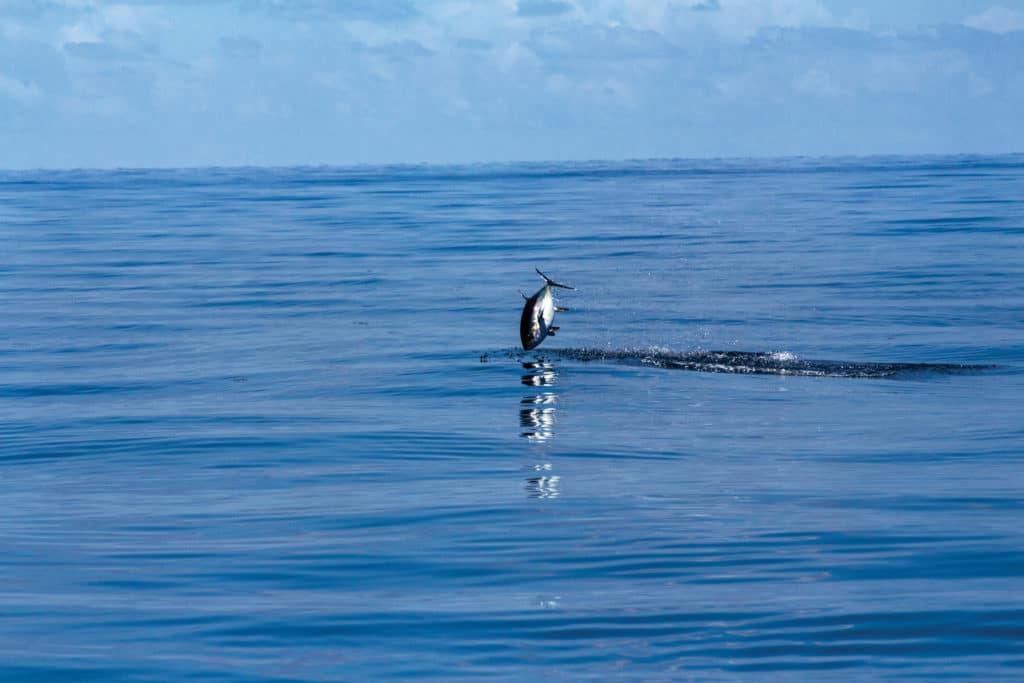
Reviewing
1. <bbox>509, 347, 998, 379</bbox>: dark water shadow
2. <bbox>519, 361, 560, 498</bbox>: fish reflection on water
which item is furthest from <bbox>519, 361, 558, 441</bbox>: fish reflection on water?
<bbox>509, 347, 998, 379</bbox>: dark water shadow

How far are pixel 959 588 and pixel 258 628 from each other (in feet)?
15.2

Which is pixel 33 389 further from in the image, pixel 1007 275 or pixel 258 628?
pixel 1007 275

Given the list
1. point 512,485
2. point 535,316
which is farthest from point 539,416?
point 512,485

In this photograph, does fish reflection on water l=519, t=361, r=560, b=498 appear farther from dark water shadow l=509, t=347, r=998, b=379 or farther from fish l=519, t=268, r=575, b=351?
dark water shadow l=509, t=347, r=998, b=379

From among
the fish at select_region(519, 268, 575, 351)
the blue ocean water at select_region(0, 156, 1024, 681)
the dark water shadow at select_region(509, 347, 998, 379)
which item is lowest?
the blue ocean water at select_region(0, 156, 1024, 681)

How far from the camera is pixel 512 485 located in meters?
13.5

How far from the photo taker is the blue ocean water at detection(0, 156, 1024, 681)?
8.52m

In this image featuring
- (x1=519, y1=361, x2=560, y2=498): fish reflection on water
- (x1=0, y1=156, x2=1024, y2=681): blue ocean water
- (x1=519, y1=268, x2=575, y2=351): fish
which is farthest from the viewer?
(x1=519, y1=268, x2=575, y2=351): fish

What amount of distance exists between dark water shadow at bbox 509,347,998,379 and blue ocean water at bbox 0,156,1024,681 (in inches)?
5.2

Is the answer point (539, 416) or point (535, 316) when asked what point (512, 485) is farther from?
point (535, 316)

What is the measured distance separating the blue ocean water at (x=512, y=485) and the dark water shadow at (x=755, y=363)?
132 mm

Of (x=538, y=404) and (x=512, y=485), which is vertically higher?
(x=538, y=404)

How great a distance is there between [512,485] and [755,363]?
10277mm

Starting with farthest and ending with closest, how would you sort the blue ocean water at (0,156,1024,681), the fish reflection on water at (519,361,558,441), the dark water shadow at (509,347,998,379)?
1. the dark water shadow at (509,347,998,379)
2. the fish reflection on water at (519,361,558,441)
3. the blue ocean water at (0,156,1024,681)
